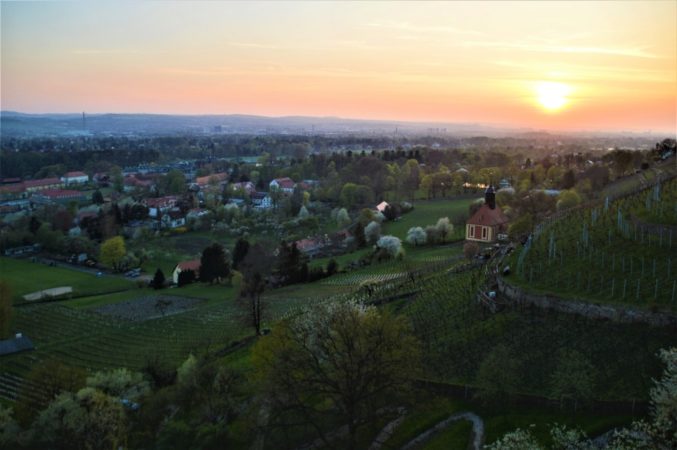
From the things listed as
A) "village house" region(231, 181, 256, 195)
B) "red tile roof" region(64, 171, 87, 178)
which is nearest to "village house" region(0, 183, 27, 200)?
"red tile roof" region(64, 171, 87, 178)

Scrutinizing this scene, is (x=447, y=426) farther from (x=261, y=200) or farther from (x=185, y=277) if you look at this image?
(x=261, y=200)

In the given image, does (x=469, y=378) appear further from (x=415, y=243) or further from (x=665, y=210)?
(x=415, y=243)

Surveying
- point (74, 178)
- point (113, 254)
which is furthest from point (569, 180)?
point (74, 178)

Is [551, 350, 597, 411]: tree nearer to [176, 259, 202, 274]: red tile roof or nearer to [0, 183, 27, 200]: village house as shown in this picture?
[176, 259, 202, 274]: red tile roof

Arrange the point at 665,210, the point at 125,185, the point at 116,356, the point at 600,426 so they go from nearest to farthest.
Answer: the point at 600,426, the point at 665,210, the point at 116,356, the point at 125,185

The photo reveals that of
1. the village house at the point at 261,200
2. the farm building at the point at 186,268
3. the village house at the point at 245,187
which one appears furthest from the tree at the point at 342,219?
the village house at the point at 245,187

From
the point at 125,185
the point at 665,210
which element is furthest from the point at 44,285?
the point at 125,185

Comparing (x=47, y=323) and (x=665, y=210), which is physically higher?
(x=665, y=210)
